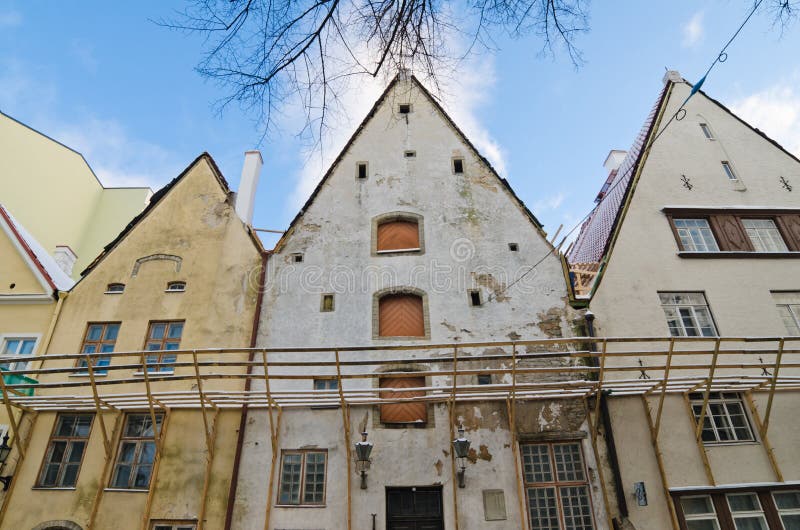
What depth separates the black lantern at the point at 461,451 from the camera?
11.3 metres

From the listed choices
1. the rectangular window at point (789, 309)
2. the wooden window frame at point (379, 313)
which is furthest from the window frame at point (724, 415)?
the wooden window frame at point (379, 313)

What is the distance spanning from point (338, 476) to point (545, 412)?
16.7ft

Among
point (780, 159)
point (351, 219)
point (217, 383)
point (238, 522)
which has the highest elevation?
point (780, 159)

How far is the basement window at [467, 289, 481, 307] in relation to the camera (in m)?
13.9

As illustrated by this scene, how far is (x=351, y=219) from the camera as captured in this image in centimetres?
1563

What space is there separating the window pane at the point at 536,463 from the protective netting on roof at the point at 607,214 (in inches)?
230

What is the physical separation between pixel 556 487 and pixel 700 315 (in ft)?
19.9

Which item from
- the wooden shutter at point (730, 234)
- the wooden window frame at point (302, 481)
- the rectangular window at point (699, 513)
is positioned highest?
the wooden shutter at point (730, 234)

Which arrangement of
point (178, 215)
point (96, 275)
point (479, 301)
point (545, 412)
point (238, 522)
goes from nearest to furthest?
point (238, 522) → point (545, 412) → point (479, 301) → point (96, 275) → point (178, 215)

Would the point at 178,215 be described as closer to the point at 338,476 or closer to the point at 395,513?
the point at 338,476

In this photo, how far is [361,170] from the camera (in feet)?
54.5

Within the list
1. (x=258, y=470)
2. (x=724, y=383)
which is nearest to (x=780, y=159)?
(x=724, y=383)

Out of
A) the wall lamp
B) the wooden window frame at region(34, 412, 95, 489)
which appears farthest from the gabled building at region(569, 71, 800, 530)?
the wall lamp

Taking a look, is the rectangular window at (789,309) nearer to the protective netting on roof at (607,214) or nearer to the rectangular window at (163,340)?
the protective netting on roof at (607,214)
